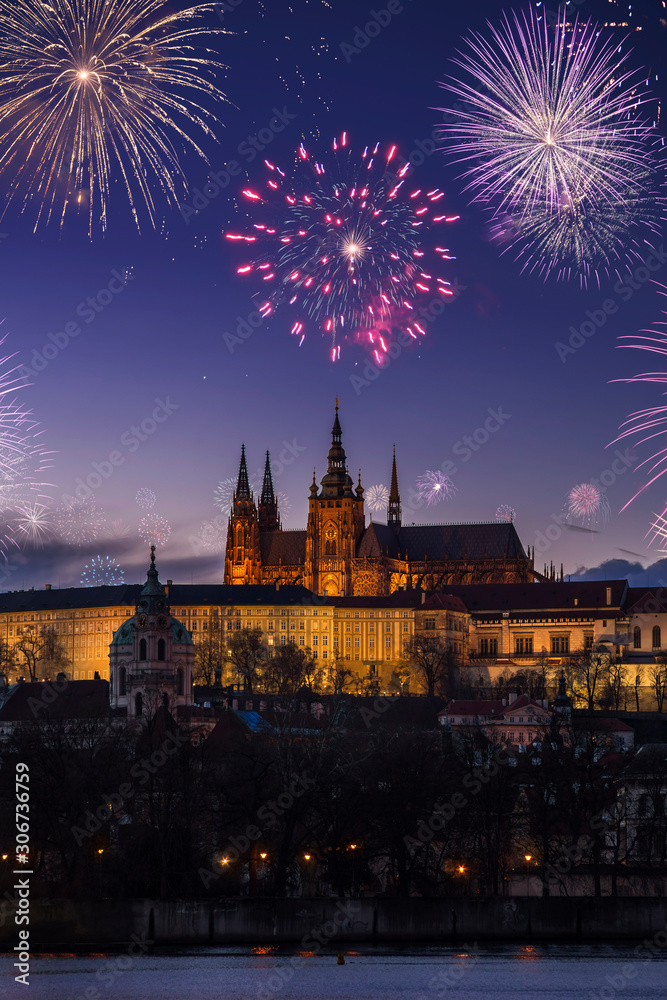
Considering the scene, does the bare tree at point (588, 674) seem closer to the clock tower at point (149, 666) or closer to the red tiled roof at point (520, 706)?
the red tiled roof at point (520, 706)

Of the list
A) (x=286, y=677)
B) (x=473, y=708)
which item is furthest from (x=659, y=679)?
(x=286, y=677)

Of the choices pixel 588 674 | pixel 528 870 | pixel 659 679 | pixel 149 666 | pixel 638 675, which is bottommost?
pixel 528 870

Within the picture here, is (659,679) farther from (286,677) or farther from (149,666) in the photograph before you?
(149,666)

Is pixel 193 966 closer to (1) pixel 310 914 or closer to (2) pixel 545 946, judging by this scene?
(1) pixel 310 914

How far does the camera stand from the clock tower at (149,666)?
429 ft

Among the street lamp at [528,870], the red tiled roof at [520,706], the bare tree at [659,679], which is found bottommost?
the street lamp at [528,870]

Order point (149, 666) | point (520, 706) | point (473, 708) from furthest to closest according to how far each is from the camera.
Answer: point (473, 708), point (520, 706), point (149, 666)

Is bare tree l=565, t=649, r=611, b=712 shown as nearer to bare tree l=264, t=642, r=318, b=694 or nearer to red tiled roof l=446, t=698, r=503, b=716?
red tiled roof l=446, t=698, r=503, b=716

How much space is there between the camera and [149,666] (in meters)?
133

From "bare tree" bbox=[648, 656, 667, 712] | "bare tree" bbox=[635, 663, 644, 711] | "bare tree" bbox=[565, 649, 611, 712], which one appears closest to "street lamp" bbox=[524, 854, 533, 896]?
"bare tree" bbox=[565, 649, 611, 712]

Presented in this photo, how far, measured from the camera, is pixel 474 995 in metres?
68.3

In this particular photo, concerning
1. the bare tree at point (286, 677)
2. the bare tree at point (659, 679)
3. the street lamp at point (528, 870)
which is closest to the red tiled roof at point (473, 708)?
the bare tree at point (286, 677)

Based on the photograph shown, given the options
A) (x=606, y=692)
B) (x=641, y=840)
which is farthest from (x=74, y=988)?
(x=606, y=692)

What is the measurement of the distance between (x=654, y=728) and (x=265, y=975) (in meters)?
79.9
